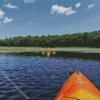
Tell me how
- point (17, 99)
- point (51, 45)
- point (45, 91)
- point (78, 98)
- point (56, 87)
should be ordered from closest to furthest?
point (78, 98)
point (17, 99)
point (45, 91)
point (56, 87)
point (51, 45)

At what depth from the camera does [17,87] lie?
11250 mm

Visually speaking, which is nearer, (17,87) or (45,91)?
(45,91)

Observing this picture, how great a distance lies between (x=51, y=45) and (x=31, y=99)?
148800mm

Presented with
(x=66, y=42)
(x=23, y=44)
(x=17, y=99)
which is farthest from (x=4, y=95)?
(x=23, y=44)

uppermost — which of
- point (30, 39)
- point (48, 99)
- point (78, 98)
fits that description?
point (30, 39)

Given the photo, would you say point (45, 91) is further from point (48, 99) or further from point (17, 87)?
A: point (17, 87)

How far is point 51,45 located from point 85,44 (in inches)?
1629

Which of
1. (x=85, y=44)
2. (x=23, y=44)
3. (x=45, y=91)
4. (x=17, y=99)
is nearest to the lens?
(x=17, y=99)

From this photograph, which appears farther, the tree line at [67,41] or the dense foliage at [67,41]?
the dense foliage at [67,41]

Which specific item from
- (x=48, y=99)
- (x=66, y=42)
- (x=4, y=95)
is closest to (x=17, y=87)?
(x=4, y=95)

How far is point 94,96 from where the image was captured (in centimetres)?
654

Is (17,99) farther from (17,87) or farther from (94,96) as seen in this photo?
(94,96)

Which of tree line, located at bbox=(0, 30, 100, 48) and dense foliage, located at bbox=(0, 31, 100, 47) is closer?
tree line, located at bbox=(0, 30, 100, 48)

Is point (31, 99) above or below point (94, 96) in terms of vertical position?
below
